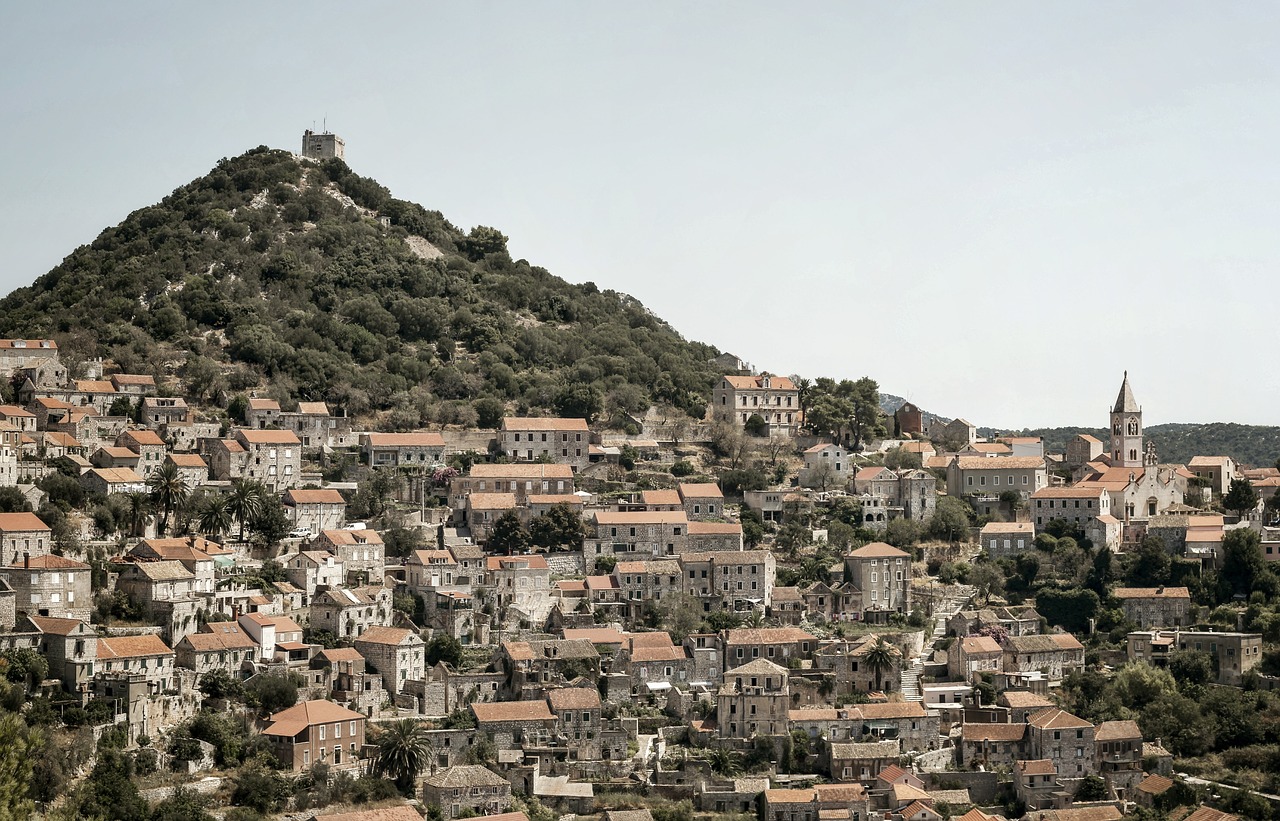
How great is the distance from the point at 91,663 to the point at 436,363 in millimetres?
37415

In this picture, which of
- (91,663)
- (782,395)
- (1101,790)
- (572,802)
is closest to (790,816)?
(572,802)

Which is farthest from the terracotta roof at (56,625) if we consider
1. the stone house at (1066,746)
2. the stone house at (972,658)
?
the stone house at (1066,746)

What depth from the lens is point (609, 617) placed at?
2377 inches

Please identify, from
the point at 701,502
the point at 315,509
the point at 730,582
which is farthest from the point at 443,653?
the point at 701,502

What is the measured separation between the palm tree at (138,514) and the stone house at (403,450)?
13.2m

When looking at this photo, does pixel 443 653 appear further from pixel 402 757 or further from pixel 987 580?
pixel 987 580

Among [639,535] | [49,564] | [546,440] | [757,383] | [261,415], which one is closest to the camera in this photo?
[49,564]

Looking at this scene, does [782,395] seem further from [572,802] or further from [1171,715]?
[572,802]

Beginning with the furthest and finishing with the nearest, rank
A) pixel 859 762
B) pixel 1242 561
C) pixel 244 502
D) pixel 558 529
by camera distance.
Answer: pixel 1242 561 → pixel 558 529 → pixel 244 502 → pixel 859 762

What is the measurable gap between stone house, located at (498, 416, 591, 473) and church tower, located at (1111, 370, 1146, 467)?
23085mm

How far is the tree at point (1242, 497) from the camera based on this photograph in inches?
2736

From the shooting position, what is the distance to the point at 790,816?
1957 inches

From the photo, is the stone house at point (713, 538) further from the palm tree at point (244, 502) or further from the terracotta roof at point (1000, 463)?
the palm tree at point (244, 502)

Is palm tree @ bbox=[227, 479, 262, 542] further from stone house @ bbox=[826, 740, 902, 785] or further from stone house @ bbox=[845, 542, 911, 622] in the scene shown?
stone house @ bbox=[845, 542, 911, 622]
